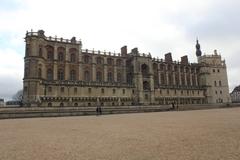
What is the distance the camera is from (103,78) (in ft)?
213

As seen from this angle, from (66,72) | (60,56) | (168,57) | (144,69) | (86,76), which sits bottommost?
(86,76)

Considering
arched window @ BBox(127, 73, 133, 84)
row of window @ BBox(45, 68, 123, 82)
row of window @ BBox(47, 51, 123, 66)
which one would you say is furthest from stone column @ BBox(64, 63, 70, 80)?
arched window @ BBox(127, 73, 133, 84)

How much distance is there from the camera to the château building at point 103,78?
52.5 m

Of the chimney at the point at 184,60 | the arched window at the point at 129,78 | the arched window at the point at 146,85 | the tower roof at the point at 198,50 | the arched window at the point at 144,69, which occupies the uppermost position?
the tower roof at the point at 198,50

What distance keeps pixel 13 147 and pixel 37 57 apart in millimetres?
45884

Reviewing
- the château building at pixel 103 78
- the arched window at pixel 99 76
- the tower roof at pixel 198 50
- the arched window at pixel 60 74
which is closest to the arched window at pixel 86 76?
the château building at pixel 103 78

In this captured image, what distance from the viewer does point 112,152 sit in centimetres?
827

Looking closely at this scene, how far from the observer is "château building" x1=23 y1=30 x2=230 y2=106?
2067 inches

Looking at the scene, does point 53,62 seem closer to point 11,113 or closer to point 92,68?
point 92,68

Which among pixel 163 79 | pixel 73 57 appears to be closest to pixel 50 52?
pixel 73 57

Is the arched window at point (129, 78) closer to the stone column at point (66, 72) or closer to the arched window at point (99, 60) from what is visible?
the arched window at point (99, 60)

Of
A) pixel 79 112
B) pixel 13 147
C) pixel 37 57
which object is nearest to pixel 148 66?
pixel 37 57

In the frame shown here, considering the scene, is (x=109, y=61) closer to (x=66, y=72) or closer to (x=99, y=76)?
(x=99, y=76)

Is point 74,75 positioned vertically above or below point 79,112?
above
